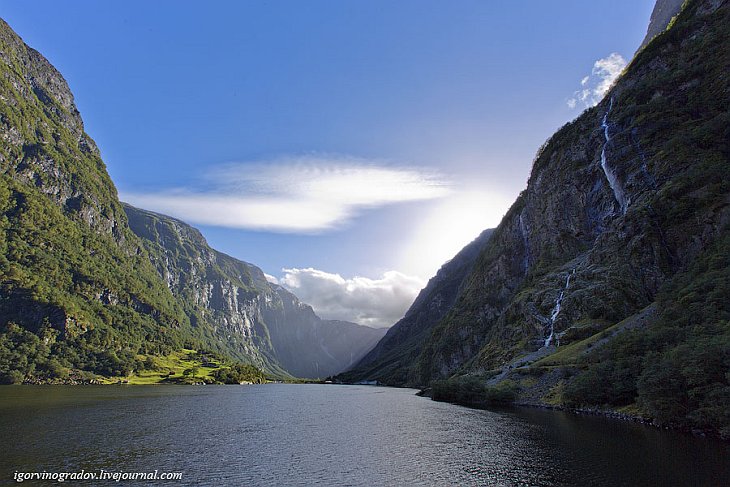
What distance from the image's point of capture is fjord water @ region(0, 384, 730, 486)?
42844mm

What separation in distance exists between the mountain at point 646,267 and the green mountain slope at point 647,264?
42 cm

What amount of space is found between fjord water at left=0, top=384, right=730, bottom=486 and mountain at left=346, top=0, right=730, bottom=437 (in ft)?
33.0

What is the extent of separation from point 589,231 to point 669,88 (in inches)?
2628

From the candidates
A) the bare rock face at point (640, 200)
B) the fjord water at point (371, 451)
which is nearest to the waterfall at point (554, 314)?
the bare rock face at point (640, 200)

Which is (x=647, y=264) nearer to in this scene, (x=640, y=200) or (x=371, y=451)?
(x=640, y=200)

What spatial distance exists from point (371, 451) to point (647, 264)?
129m

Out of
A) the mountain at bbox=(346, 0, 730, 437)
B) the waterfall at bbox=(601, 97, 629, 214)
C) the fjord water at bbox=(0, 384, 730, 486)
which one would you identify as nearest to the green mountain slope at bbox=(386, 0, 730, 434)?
the mountain at bbox=(346, 0, 730, 437)

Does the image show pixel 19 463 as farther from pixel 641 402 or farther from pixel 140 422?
pixel 641 402

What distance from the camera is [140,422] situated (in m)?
81.4

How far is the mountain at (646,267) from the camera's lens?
6881cm

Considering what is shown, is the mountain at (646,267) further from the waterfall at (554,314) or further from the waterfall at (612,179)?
the waterfall at (612,179)

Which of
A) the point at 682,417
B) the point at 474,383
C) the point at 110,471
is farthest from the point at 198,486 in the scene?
the point at 474,383

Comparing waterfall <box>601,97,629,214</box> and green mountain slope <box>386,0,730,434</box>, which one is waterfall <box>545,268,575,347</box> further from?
waterfall <box>601,97,629,214</box>

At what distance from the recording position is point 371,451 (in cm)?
5734
